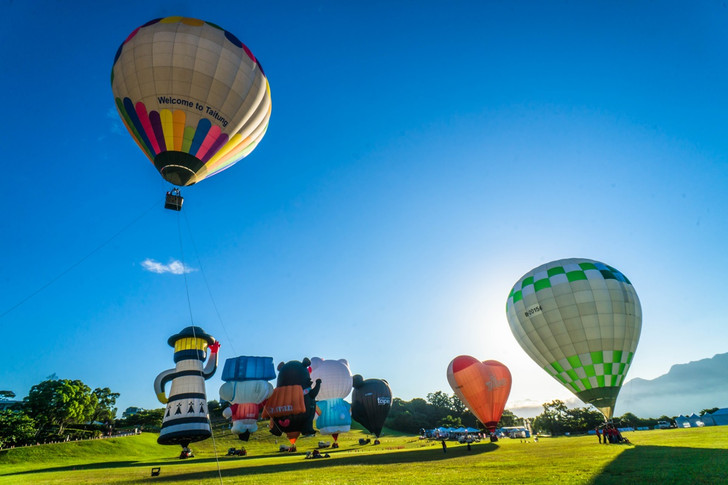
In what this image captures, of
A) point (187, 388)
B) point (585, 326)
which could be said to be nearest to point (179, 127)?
point (187, 388)

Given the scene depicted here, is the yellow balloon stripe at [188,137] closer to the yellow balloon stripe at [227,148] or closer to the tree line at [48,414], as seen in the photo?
the yellow balloon stripe at [227,148]

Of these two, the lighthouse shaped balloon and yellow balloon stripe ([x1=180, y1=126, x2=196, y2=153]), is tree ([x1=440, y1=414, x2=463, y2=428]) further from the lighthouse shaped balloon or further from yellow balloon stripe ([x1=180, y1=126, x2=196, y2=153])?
yellow balloon stripe ([x1=180, y1=126, x2=196, y2=153])

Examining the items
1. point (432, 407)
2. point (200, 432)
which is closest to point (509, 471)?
point (200, 432)

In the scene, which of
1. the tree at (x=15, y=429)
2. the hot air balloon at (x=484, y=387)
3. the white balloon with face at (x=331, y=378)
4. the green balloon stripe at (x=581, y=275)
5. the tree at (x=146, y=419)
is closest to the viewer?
the green balloon stripe at (x=581, y=275)

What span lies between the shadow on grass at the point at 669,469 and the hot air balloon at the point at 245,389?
19459 mm

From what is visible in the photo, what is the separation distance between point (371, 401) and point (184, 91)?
85.0 ft

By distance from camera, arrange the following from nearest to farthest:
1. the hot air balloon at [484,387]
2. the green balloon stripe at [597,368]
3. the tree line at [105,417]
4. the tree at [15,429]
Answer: the green balloon stripe at [597,368], the hot air balloon at [484,387], the tree at [15,429], the tree line at [105,417]

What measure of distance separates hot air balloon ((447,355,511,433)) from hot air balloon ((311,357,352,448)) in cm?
866

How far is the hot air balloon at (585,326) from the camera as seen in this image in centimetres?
1988

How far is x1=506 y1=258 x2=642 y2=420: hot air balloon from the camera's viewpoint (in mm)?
19875

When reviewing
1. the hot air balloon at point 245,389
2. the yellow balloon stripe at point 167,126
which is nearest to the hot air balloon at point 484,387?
the hot air balloon at point 245,389

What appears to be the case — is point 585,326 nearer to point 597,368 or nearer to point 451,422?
point 597,368

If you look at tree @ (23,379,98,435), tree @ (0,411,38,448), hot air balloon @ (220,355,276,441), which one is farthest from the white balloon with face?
tree @ (23,379,98,435)

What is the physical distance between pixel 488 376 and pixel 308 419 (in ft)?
43.2
